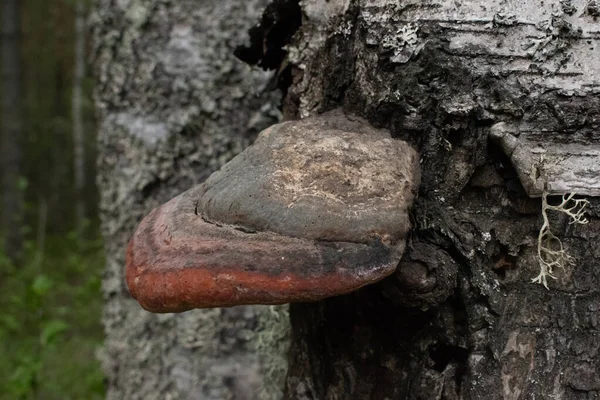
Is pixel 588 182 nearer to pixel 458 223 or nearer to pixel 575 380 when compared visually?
pixel 458 223

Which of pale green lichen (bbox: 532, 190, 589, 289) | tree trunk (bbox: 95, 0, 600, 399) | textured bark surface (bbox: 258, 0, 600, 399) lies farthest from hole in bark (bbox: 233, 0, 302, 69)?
pale green lichen (bbox: 532, 190, 589, 289)

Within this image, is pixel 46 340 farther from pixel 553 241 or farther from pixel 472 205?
pixel 553 241

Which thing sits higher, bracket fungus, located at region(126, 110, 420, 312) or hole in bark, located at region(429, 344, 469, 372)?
bracket fungus, located at region(126, 110, 420, 312)

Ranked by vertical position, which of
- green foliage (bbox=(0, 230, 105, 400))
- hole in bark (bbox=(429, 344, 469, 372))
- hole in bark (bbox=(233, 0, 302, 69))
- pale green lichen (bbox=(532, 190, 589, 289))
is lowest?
green foliage (bbox=(0, 230, 105, 400))

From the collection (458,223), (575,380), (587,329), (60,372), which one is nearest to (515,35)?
(458,223)

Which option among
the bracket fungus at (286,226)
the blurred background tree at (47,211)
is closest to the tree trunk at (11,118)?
the blurred background tree at (47,211)

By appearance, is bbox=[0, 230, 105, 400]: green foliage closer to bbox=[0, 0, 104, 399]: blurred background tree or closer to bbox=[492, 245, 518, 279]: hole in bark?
bbox=[0, 0, 104, 399]: blurred background tree

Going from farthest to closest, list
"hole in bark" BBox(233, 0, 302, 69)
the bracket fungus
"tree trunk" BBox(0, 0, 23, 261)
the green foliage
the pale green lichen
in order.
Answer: "tree trunk" BBox(0, 0, 23, 261)
the green foliage
"hole in bark" BBox(233, 0, 302, 69)
the pale green lichen
the bracket fungus
